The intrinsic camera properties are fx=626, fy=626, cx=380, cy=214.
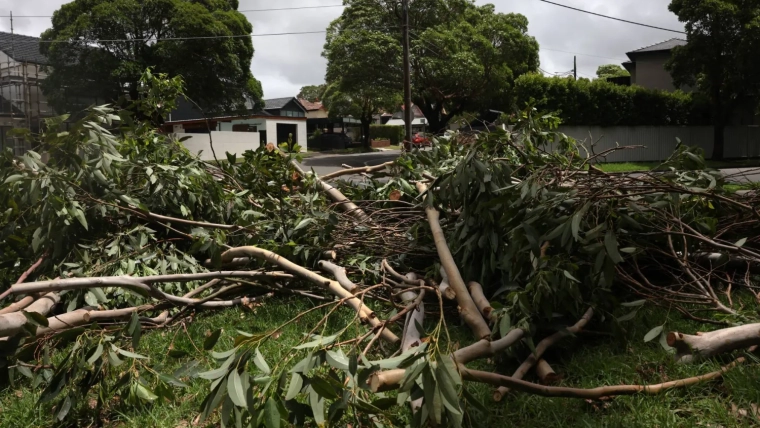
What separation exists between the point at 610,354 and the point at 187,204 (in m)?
3.24

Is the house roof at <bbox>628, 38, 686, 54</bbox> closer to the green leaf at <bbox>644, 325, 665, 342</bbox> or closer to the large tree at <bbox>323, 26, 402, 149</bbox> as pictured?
the large tree at <bbox>323, 26, 402, 149</bbox>

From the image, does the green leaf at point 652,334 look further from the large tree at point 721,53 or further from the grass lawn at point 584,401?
the large tree at point 721,53

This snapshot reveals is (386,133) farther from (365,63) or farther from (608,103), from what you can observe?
(608,103)

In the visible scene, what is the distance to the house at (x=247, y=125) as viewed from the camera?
31469mm

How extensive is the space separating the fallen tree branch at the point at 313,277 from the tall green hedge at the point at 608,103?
19.3m

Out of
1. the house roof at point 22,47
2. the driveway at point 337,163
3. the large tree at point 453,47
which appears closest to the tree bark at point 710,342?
the driveway at point 337,163

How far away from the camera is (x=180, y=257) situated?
4.61 m

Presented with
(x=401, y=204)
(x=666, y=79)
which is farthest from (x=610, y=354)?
(x=666, y=79)

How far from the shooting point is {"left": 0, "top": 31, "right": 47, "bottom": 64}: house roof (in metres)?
26.8

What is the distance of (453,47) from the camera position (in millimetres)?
29062

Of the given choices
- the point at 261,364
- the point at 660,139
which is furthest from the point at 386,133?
the point at 261,364

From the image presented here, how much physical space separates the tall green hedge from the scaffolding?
59.4ft

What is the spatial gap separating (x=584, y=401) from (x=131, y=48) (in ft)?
94.2

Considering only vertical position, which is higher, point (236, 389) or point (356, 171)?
point (356, 171)
